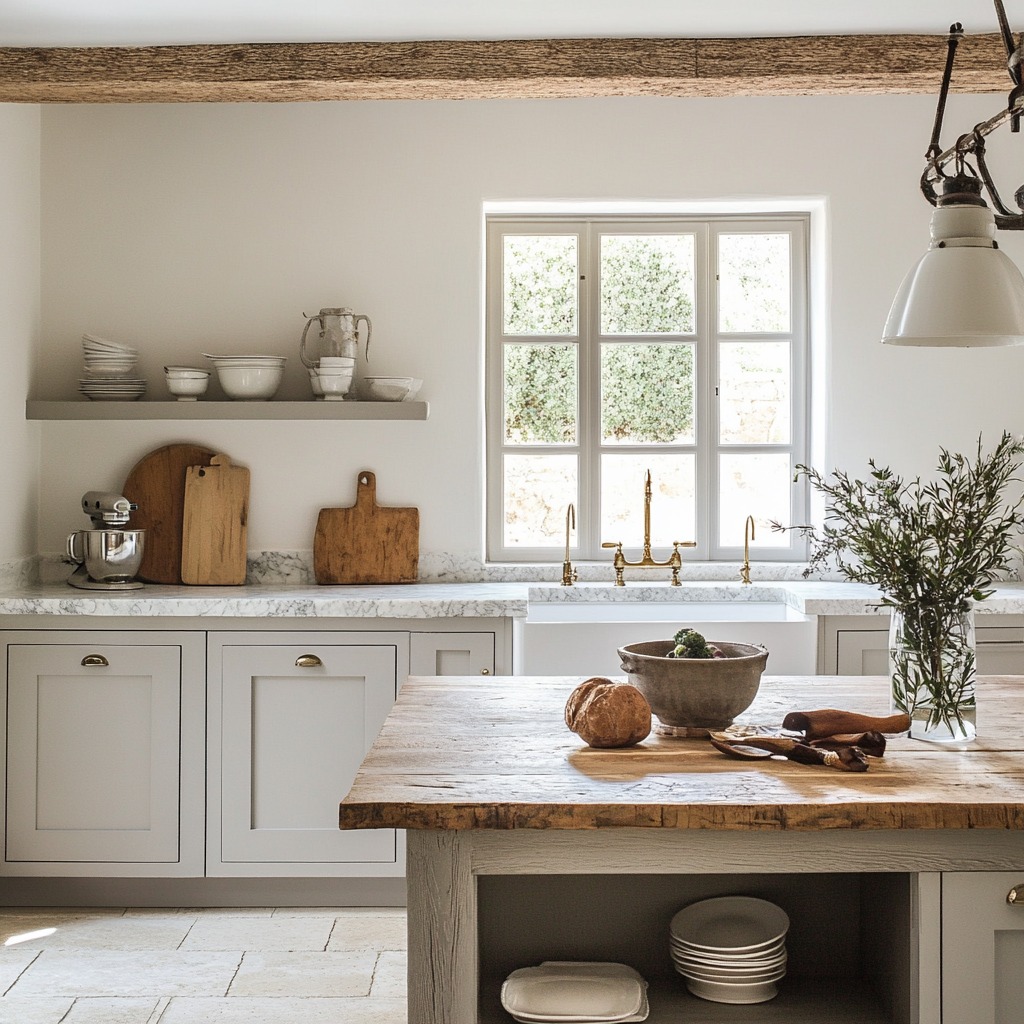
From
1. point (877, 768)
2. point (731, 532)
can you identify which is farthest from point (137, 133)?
point (877, 768)

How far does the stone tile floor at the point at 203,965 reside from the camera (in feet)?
9.16

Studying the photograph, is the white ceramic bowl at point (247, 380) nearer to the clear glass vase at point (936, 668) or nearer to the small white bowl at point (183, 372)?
the small white bowl at point (183, 372)

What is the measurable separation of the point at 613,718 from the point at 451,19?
2.22 meters

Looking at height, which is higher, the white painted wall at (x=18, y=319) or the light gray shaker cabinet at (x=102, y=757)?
the white painted wall at (x=18, y=319)

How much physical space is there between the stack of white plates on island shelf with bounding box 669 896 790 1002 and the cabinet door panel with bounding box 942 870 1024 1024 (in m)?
0.27

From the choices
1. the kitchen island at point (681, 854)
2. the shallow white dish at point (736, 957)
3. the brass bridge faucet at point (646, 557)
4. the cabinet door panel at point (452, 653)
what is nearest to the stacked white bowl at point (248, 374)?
the cabinet door panel at point (452, 653)

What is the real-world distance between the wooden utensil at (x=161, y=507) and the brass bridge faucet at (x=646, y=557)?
154cm

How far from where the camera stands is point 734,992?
5.73 feet

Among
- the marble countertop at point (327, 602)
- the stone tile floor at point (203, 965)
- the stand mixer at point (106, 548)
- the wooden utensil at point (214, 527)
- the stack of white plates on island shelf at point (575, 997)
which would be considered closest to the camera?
the stack of white plates on island shelf at point (575, 997)

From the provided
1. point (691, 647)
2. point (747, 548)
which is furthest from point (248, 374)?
point (691, 647)

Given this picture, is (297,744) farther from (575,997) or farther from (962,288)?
(962,288)

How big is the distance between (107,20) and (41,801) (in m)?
2.33

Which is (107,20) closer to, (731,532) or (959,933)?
(731,532)

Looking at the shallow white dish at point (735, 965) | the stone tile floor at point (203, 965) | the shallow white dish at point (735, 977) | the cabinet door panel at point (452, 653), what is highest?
the cabinet door panel at point (452, 653)
